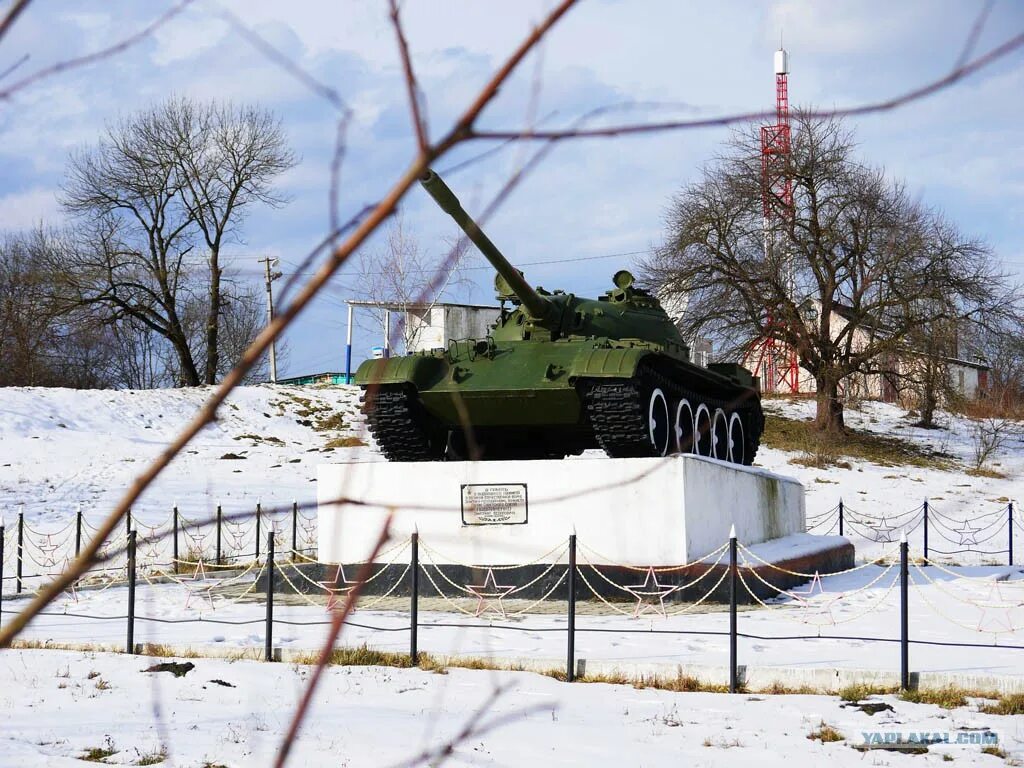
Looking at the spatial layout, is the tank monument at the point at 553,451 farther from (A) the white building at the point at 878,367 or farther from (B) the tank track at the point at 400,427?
(A) the white building at the point at 878,367

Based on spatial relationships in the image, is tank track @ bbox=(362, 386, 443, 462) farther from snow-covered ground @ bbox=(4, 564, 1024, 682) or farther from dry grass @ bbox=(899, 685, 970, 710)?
dry grass @ bbox=(899, 685, 970, 710)

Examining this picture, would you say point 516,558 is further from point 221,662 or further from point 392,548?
point 221,662

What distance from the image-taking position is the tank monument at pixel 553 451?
12.4 metres

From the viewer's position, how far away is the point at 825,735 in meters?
6.66

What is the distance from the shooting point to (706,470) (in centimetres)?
1324

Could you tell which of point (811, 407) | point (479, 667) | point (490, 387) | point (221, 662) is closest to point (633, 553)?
point (490, 387)

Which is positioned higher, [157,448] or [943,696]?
[157,448]

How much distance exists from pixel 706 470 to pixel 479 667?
16.8 feet

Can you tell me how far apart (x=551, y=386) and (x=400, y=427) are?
1.84 metres

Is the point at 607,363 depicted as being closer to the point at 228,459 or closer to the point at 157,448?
the point at 228,459

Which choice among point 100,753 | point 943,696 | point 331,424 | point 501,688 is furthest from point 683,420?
point 331,424

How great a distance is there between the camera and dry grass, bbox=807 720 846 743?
662 cm

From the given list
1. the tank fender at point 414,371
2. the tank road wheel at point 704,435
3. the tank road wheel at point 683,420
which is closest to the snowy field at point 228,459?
the tank road wheel at point 704,435

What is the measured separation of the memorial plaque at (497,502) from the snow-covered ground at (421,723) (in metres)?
4.21
